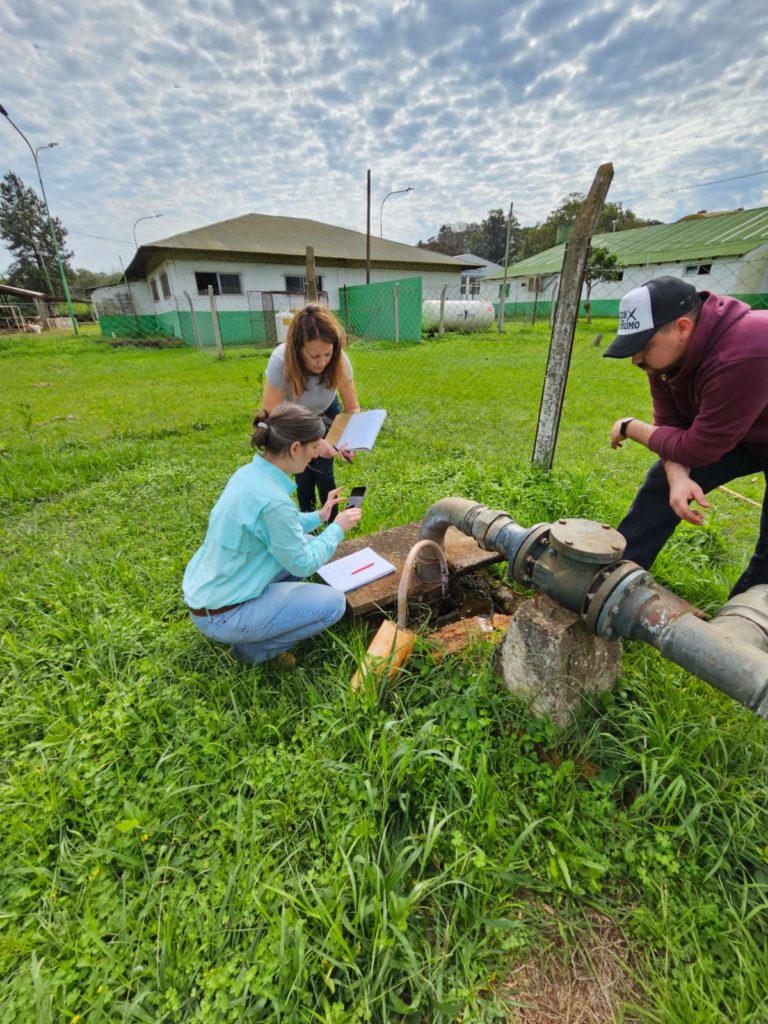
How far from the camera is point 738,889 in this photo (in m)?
1.28

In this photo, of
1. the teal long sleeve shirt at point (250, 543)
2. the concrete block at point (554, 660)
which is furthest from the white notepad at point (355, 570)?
the concrete block at point (554, 660)

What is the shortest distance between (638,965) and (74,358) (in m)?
18.2

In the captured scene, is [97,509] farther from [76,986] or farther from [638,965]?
[638,965]

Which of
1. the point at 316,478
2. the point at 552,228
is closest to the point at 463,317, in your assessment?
the point at 316,478

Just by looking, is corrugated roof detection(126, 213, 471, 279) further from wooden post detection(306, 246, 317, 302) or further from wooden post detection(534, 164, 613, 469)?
wooden post detection(534, 164, 613, 469)

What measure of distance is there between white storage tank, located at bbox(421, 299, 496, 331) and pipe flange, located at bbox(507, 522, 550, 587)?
1578 centimetres

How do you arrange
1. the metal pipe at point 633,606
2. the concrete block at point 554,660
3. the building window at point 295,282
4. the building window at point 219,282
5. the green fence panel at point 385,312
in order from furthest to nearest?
the building window at point 295,282, the building window at point 219,282, the green fence panel at point 385,312, the concrete block at point 554,660, the metal pipe at point 633,606

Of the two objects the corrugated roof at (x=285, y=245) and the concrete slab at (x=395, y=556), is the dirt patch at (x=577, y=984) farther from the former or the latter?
the corrugated roof at (x=285, y=245)

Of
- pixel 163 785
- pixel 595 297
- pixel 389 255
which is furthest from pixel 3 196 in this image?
pixel 163 785

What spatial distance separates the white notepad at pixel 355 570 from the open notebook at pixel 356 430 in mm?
682

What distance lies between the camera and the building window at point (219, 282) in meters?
17.1

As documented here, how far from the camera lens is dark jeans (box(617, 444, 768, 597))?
6.30 feet

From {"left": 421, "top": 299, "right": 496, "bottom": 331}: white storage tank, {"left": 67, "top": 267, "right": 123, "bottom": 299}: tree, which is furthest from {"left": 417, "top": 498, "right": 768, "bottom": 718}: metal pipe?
{"left": 67, "top": 267, "right": 123, "bottom": 299}: tree

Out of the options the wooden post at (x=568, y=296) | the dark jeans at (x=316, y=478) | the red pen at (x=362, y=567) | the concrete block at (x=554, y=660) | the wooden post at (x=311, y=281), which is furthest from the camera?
the wooden post at (x=311, y=281)
